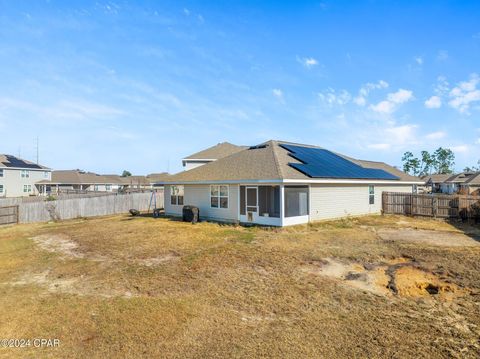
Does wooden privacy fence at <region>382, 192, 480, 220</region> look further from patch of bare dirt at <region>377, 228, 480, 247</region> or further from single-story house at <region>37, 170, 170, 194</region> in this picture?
single-story house at <region>37, 170, 170, 194</region>

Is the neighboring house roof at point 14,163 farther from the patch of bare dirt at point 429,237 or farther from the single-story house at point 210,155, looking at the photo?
the patch of bare dirt at point 429,237

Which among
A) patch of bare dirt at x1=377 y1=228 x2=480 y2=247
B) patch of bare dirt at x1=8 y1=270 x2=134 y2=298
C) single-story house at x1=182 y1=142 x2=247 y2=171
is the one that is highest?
single-story house at x1=182 y1=142 x2=247 y2=171

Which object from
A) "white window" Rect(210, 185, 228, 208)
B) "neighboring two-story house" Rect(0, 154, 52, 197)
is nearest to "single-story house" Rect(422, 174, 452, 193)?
"white window" Rect(210, 185, 228, 208)

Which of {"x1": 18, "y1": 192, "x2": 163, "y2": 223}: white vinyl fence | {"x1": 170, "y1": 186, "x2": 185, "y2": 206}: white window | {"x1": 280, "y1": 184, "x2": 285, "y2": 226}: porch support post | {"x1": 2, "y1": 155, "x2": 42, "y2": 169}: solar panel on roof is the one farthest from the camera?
{"x1": 2, "y1": 155, "x2": 42, "y2": 169}: solar panel on roof

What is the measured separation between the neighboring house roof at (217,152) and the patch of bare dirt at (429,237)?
815 inches

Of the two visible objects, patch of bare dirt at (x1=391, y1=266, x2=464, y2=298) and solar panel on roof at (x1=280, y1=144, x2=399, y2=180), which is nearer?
patch of bare dirt at (x1=391, y1=266, x2=464, y2=298)

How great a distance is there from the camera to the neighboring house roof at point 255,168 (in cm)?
1639

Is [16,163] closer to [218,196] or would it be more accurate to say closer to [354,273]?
[218,196]

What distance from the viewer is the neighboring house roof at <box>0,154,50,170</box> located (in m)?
44.5

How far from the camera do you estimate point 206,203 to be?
19531mm

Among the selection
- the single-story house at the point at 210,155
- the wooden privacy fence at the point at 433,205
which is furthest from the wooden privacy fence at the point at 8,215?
Result: the wooden privacy fence at the point at 433,205

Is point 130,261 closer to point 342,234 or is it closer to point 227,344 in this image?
point 227,344

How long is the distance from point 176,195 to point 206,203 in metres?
3.66

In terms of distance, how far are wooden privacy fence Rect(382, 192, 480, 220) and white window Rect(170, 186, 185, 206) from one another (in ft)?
48.3
